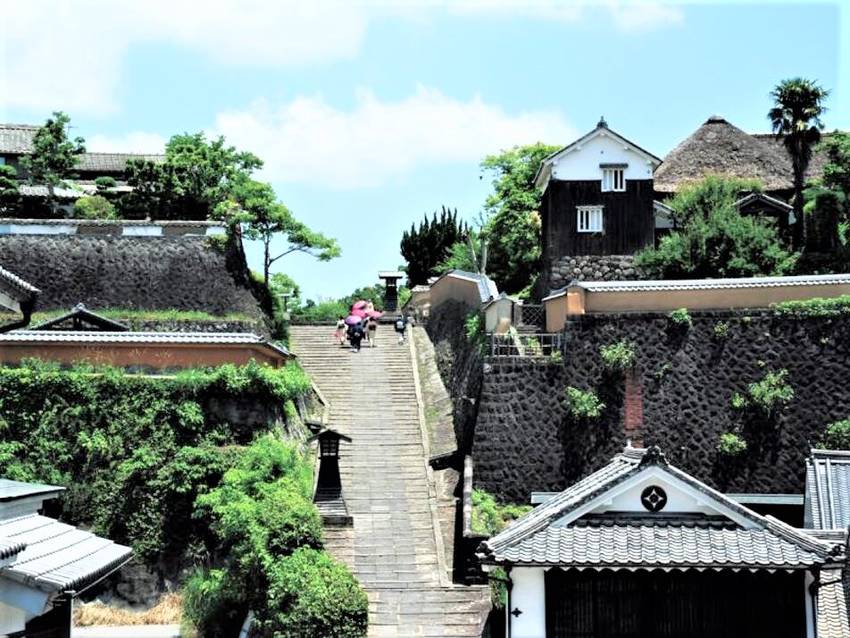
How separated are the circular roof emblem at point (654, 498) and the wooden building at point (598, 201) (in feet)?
63.7

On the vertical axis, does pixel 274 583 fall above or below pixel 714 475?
below

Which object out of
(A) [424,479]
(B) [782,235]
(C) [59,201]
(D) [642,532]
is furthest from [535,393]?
(C) [59,201]

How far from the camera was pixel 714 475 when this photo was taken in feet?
94.4

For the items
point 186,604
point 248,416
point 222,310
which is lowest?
point 186,604

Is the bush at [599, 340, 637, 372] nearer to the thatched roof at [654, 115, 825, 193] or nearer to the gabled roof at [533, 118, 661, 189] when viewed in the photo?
the gabled roof at [533, 118, 661, 189]

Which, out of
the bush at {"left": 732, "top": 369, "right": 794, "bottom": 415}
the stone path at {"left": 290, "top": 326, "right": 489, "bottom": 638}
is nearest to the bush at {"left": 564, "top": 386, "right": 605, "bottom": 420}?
the bush at {"left": 732, "top": 369, "right": 794, "bottom": 415}

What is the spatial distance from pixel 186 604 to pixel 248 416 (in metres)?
5.69

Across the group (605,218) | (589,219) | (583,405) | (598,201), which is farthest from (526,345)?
(598,201)

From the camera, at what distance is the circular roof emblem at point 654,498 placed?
58.7 feet

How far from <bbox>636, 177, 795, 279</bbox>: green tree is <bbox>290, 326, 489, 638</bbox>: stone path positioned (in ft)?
27.5

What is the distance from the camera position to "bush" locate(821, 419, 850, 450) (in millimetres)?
28156

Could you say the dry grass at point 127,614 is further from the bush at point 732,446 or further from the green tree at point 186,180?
the green tree at point 186,180

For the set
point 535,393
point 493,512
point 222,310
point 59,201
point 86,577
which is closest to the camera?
point 86,577

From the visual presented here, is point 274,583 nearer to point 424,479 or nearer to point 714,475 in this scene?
point 424,479
